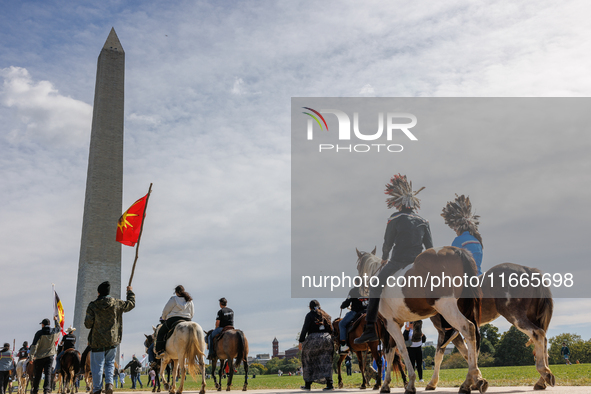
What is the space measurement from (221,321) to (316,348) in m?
3.26

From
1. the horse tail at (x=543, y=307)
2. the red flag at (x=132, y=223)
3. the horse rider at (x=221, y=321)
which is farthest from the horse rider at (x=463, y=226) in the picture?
the red flag at (x=132, y=223)

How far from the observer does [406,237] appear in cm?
773

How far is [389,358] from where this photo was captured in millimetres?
8633

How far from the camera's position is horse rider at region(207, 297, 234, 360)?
1363 cm

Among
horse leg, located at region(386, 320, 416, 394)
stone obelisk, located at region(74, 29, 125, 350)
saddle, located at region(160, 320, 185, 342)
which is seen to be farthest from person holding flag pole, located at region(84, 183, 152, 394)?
stone obelisk, located at region(74, 29, 125, 350)

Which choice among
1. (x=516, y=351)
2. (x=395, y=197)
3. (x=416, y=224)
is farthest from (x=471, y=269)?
(x=516, y=351)

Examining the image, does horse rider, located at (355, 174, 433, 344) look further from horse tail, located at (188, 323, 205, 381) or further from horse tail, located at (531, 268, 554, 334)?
horse tail, located at (188, 323, 205, 381)

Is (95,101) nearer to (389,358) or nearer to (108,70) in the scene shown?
(108,70)

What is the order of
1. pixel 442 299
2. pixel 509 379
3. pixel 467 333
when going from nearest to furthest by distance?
pixel 467 333
pixel 442 299
pixel 509 379

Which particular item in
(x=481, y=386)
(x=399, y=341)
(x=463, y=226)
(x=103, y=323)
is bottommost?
(x=481, y=386)

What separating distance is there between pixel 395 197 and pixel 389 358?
9.08 ft

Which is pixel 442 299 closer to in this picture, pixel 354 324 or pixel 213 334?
pixel 354 324

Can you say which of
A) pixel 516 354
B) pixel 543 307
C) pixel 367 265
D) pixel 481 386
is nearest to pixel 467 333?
pixel 481 386

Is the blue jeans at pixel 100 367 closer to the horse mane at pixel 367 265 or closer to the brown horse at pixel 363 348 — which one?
the horse mane at pixel 367 265
